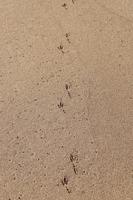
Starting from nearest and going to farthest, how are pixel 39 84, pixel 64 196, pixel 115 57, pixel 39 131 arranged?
1. pixel 64 196
2. pixel 39 131
3. pixel 39 84
4. pixel 115 57

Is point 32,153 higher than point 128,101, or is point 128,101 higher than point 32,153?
point 128,101

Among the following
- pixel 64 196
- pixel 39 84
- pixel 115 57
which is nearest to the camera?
pixel 64 196

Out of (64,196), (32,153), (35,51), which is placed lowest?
(64,196)

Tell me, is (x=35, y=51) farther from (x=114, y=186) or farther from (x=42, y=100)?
(x=114, y=186)

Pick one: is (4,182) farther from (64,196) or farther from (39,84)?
(39,84)

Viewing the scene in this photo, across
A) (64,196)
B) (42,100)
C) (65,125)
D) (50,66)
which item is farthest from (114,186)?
(50,66)

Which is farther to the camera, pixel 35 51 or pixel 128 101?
pixel 35 51

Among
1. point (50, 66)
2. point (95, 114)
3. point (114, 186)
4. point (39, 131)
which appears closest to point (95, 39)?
point (50, 66)
